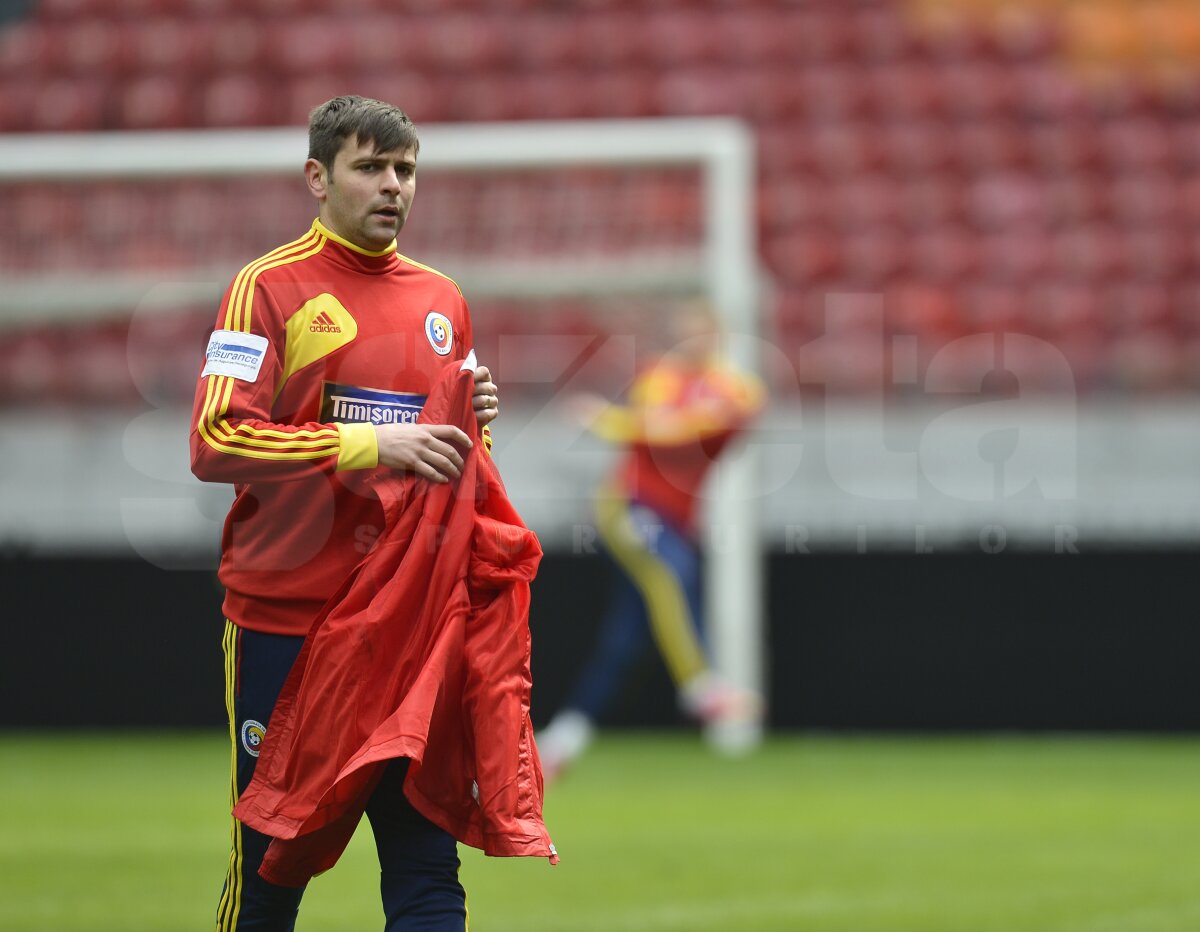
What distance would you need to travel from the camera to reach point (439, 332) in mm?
2998

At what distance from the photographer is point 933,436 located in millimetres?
9656

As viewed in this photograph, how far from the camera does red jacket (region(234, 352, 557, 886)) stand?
2734mm

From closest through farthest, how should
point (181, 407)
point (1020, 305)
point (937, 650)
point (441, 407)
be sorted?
point (441, 407) < point (937, 650) < point (181, 407) < point (1020, 305)

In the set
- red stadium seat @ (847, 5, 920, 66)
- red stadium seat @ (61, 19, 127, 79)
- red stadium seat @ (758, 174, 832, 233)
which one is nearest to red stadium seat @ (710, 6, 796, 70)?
red stadium seat @ (847, 5, 920, 66)

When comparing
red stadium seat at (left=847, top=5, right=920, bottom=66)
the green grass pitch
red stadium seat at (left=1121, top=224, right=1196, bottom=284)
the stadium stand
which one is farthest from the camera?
red stadium seat at (left=847, top=5, right=920, bottom=66)

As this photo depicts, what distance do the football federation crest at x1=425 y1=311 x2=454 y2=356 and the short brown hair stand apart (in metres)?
0.29

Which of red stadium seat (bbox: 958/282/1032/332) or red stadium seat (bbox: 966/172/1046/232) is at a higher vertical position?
red stadium seat (bbox: 966/172/1046/232)

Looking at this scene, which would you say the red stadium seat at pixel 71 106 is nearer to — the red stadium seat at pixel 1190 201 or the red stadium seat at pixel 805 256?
the red stadium seat at pixel 805 256

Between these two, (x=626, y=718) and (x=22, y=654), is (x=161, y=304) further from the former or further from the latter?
(x=626, y=718)

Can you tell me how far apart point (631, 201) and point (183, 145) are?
231 cm

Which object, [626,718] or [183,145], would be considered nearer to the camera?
[183,145]

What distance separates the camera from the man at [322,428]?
2.78 meters

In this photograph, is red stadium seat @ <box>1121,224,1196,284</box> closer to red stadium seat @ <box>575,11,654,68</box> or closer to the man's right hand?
red stadium seat @ <box>575,11,654,68</box>

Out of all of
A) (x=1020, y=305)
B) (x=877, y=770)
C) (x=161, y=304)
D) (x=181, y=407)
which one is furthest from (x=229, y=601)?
(x=1020, y=305)
